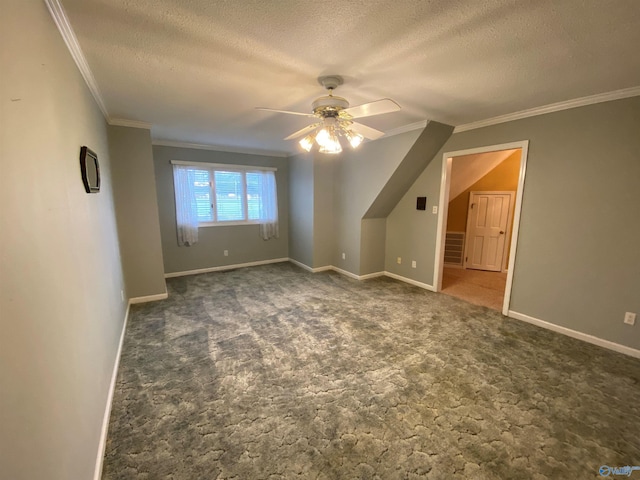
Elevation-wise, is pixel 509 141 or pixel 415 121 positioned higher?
pixel 415 121

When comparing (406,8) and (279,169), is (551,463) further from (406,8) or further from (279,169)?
(279,169)

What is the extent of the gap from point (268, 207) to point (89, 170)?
372 cm

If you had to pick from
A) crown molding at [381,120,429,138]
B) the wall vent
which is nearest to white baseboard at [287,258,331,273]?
the wall vent

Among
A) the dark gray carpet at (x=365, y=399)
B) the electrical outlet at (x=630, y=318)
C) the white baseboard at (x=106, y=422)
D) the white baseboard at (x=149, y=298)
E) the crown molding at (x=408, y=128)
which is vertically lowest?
the dark gray carpet at (x=365, y=399)

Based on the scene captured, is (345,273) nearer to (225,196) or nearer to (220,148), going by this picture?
(225,196)

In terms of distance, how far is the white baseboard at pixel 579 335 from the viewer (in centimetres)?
254

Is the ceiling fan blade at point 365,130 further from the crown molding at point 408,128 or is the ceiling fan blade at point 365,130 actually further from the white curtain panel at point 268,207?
the white curtain panel at point 268,207

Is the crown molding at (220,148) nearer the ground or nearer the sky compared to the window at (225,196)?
nearer the sky

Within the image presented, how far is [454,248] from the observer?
5.77 metres

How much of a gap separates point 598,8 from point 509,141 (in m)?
1.96

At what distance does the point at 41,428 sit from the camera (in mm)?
871

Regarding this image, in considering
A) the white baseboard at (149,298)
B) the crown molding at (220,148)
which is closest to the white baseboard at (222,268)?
the white baseboard at (149,298)

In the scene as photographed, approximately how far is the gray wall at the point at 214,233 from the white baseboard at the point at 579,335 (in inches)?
169

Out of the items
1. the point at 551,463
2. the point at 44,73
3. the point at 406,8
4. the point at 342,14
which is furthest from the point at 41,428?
the point at 551,463
